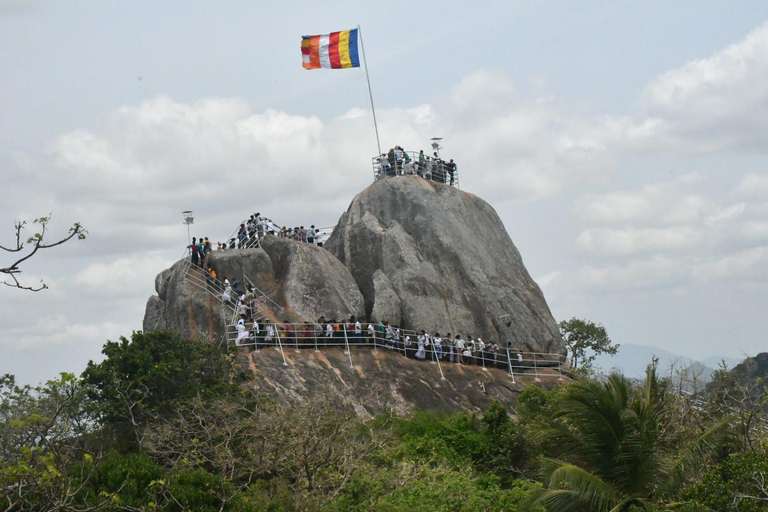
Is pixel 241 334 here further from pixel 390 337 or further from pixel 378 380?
pixel 390 337

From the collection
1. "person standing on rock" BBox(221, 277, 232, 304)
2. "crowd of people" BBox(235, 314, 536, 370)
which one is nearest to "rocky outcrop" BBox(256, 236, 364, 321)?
"crowd of people" BBox(235, 314, 536, 370)

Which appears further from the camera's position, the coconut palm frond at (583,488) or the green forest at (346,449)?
the coconut palm frond at (583,488)

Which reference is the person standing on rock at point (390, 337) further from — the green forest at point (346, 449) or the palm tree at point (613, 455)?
the palm tree at point (613, 455)

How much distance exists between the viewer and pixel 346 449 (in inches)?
1079

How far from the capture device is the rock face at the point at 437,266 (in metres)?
51.1

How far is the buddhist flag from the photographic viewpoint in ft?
173

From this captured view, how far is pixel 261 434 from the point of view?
28.3 m

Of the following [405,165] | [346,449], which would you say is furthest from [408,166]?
[346,449]

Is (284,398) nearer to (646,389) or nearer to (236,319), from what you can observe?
(236,319)

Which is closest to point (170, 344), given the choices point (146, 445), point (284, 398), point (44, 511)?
point (284, 398)

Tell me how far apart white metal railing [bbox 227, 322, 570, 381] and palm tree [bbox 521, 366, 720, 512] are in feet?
64.0

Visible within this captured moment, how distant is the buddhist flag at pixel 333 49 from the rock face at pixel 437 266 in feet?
24.5

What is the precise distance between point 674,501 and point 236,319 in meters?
24.8

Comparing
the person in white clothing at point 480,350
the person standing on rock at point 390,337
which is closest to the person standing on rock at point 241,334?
the person standing on rock at point 390,337
